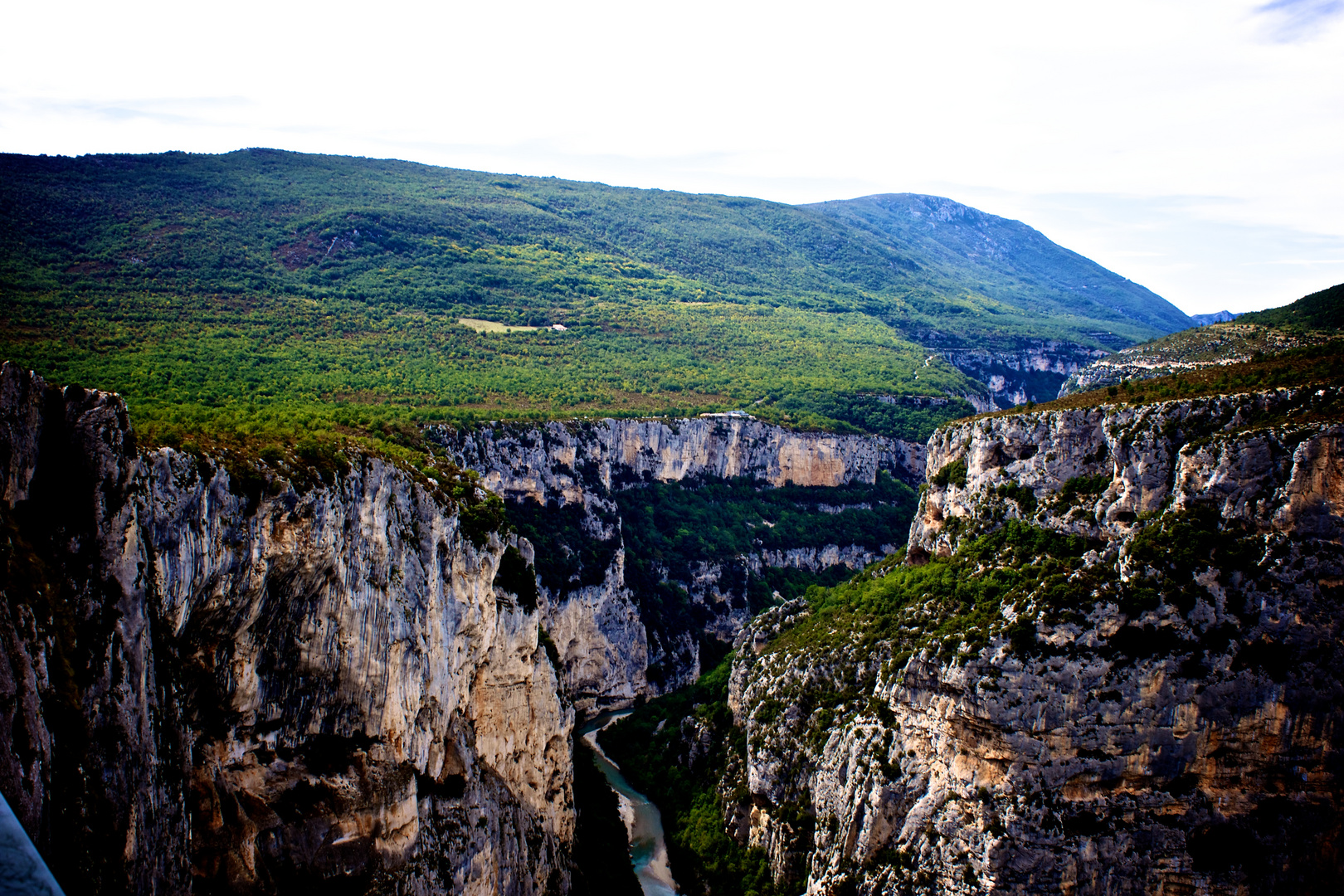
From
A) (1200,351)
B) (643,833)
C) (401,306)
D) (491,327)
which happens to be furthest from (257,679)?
(491,327)

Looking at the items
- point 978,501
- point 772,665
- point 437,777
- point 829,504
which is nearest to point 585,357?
point 829,504

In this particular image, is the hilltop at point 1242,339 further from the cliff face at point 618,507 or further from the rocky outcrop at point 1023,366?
the rocky outcrop at point 1023,366

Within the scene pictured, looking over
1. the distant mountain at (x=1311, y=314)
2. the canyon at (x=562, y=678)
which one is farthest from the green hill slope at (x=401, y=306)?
the distant mountain at (x=1311, y=314)

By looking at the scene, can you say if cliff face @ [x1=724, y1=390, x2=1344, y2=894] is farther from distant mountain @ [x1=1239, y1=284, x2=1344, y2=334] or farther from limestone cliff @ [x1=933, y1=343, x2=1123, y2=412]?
limestone cliff @ [x1=933, y1=343, x2=1123, y2=412]

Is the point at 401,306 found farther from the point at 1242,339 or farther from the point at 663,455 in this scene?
the point at 1242,339

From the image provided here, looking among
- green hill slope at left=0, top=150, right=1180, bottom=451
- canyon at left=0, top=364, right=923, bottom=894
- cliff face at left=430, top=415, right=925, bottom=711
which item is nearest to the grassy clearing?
green hill slope at left=0, top=150, right=1180, bottom=451

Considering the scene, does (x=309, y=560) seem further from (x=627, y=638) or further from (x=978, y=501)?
(x=627, y=638)
